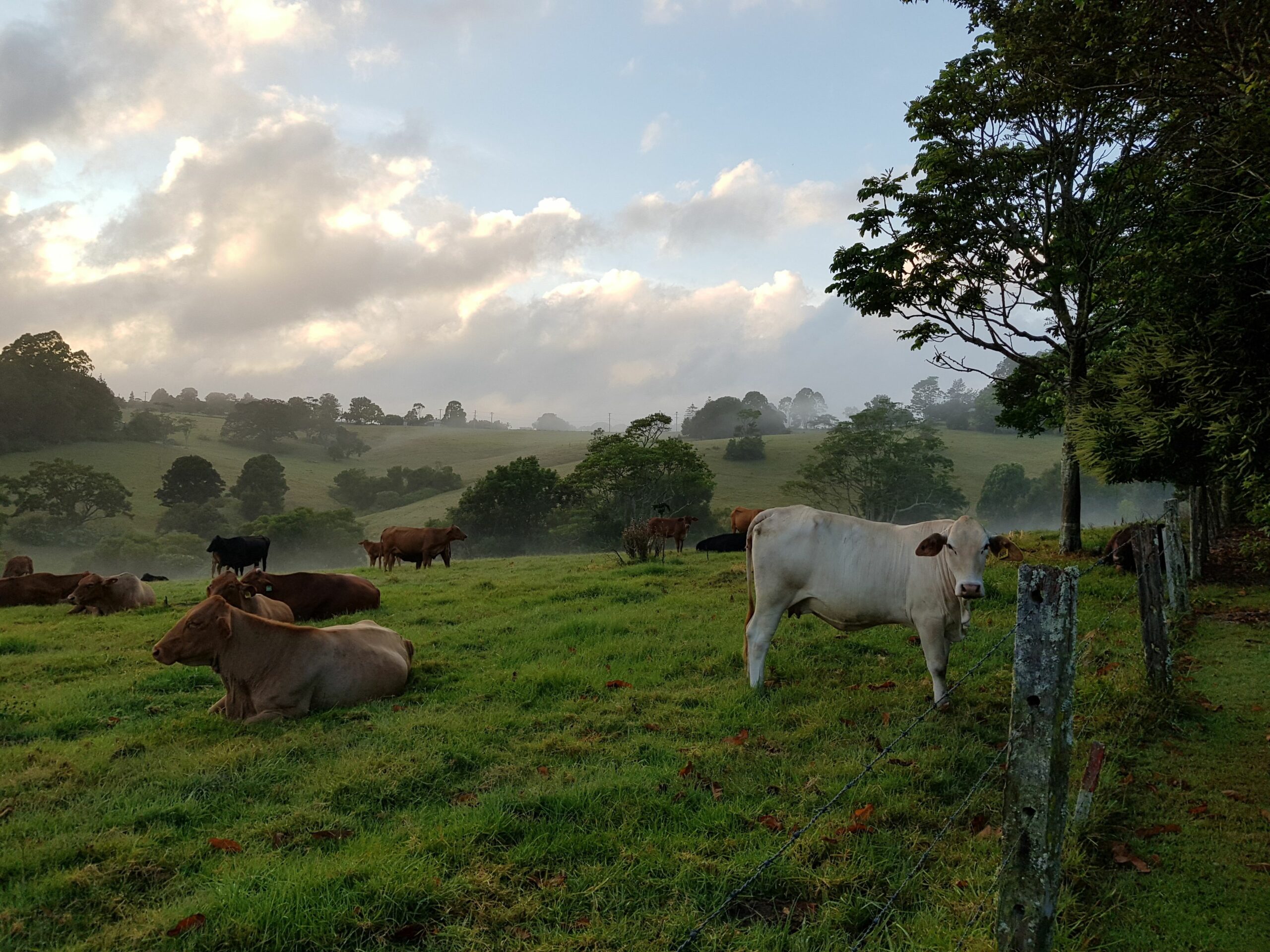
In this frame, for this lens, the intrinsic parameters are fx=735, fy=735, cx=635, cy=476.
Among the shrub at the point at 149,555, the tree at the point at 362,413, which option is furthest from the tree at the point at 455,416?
the shrub at the point at 149,555

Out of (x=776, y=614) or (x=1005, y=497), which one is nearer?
(x=776, y=614)

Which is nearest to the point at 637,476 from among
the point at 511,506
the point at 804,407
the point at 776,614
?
the point at 511,506

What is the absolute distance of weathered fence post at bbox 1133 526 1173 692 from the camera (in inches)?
262

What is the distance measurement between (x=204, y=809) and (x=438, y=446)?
12981cm

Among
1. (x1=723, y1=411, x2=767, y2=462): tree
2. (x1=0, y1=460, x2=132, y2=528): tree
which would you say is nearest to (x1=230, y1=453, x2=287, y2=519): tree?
(x1=0, y1=460, x2=132, y2=528): tree

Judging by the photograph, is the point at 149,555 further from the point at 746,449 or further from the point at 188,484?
the point at 746,449

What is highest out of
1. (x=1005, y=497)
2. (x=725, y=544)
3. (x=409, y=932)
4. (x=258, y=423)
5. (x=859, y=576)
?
(x=258, y=423)

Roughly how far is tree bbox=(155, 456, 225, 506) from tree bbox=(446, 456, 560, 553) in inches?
1284

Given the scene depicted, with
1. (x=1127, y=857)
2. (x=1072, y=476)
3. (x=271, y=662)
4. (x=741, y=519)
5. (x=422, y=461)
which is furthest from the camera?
(x=422, y=461)

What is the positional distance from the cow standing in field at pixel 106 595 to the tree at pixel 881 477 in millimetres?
56009

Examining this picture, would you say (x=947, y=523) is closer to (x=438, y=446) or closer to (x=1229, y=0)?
(x=1229, y=0)

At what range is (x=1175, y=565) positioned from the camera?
33.0 ft

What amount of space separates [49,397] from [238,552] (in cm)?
8672

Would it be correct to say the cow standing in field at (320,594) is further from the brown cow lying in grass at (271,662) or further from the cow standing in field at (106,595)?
the brown cow lying in grass at (271,662)
